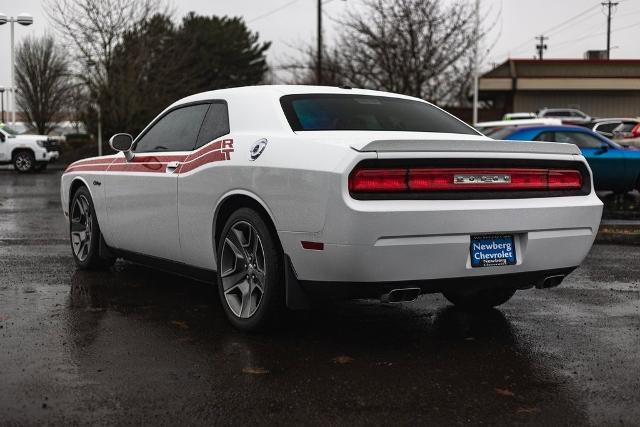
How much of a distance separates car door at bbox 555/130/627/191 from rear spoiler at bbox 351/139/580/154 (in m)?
10.7

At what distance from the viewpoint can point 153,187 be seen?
20.2 feet

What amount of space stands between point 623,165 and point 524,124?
74.3 inches

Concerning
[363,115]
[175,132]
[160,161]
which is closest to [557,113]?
[175,132]

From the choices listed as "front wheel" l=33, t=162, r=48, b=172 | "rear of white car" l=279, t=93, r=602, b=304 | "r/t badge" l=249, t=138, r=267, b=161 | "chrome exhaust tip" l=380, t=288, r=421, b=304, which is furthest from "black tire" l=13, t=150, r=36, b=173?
"chrome exhaust tip" l=380, t=288, r=421, b=304

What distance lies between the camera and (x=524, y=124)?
52.6 feet

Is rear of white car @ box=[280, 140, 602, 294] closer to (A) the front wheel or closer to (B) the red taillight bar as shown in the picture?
(B) the red taillight bar

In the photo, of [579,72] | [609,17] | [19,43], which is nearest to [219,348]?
[579,72]

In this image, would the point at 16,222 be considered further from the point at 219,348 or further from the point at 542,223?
the point at 542,223

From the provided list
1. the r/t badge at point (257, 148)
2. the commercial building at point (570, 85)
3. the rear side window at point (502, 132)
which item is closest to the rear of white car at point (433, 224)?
the r/t badge at point (257, 148)

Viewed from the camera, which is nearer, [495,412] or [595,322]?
[495,412]

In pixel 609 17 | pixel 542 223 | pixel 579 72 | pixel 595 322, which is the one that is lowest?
pixel 595 322

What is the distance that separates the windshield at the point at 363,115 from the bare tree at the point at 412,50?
912 inches

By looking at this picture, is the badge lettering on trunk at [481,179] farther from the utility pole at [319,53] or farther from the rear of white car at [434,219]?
the utility pole at [319,53]

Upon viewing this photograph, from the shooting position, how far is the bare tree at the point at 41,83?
49.9m
